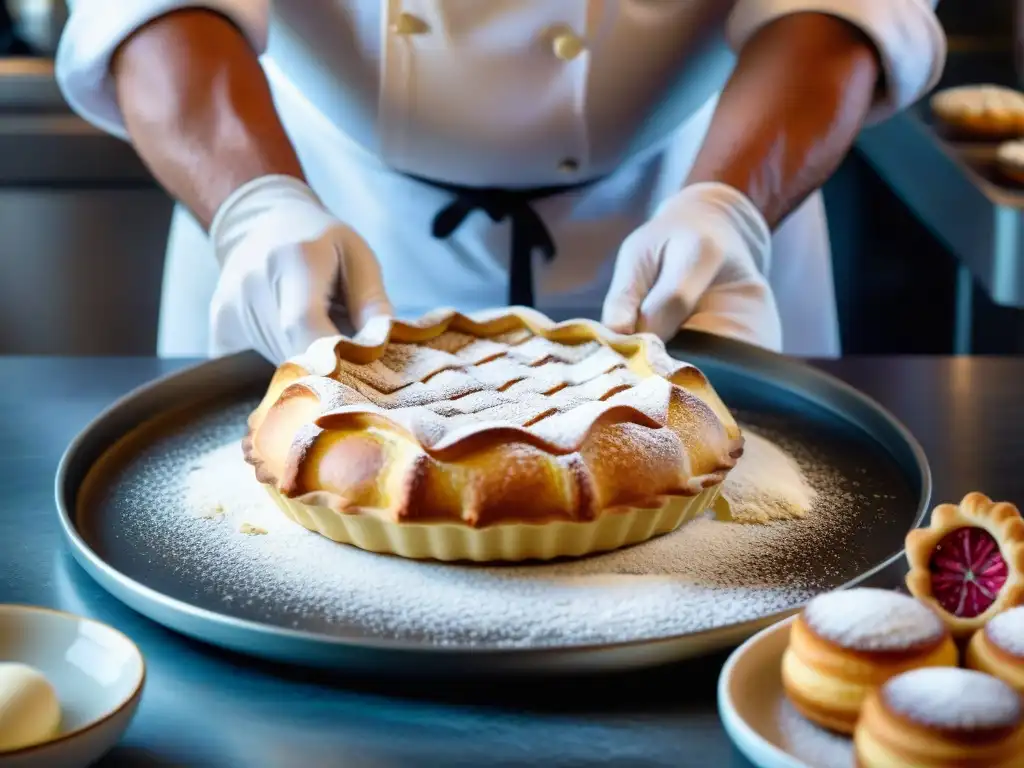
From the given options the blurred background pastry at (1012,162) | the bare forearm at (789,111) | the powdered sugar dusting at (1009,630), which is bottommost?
the blurred background pastry at (1012,162)

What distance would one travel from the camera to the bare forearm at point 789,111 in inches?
56.0

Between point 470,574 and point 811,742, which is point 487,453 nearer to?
point 470,574

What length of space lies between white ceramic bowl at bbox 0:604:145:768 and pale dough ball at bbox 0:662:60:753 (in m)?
0.01

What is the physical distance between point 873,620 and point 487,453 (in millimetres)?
296

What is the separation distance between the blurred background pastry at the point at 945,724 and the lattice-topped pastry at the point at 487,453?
0.96 ft

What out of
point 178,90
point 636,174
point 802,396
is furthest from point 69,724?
point 636,174

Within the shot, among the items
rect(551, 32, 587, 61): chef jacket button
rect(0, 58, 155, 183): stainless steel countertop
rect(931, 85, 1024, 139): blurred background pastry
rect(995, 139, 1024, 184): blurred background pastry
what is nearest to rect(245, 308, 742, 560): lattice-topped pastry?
rect(551, 32, 587, 61): chef jacket button

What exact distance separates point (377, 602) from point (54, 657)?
202 mm

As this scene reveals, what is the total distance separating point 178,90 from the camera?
1.40 meters

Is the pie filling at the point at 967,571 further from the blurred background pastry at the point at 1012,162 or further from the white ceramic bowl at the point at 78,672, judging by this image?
the blurred background pastry at the point at 1012,162

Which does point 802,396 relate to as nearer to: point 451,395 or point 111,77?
point 451,395

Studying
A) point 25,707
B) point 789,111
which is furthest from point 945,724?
point 789,111

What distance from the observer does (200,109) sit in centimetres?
141

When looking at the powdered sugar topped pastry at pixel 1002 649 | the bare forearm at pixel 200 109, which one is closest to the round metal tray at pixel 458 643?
the powdered sugar topped pastry at pixel 1002 649
